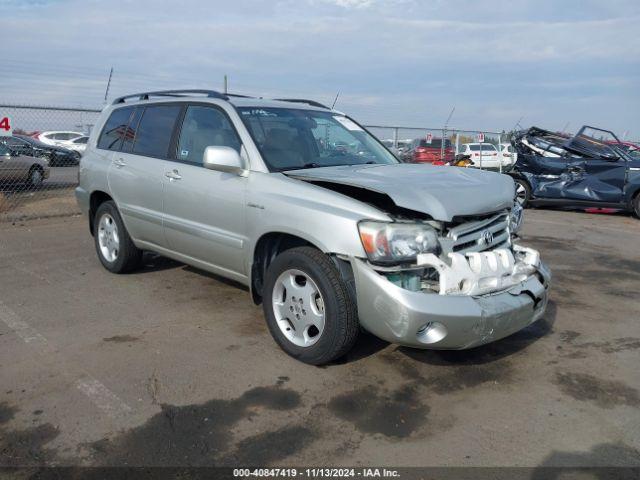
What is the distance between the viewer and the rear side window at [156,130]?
508cm

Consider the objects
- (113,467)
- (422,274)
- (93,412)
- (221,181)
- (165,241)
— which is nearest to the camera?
(113,467)

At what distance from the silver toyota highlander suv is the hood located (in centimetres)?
1

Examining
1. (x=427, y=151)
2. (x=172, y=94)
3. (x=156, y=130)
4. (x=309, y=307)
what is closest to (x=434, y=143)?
(x=427, y=151)

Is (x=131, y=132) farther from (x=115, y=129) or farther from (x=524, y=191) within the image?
(x=524, y=191)

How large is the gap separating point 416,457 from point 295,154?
8.18 ft

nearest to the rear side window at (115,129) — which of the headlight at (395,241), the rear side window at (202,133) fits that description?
the rear side window at (202,133)

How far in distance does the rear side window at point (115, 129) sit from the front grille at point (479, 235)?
3.73m

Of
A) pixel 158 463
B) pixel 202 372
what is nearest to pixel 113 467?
pixel 158 463

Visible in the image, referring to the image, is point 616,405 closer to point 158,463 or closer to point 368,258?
point 368,258

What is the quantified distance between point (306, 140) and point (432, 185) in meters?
1.36

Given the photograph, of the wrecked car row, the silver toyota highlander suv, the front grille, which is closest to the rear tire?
the wrecked car row

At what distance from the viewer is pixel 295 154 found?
14.6ft

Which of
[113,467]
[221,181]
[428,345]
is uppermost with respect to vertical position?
[221,181]

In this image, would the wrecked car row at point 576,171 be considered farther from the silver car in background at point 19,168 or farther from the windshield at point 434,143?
the silver car in background at point 19,168
